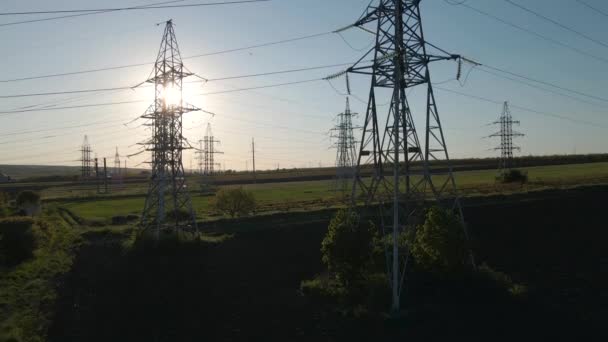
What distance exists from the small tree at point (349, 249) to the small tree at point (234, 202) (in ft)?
72.7

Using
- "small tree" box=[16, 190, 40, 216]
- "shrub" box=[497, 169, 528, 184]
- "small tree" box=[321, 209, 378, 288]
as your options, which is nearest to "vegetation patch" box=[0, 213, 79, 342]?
"small tree" box=[16, 190, 40, 216]

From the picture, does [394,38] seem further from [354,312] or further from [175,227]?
[175,227]

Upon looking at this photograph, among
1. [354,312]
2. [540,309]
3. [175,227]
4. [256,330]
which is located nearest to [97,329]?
[256,330]

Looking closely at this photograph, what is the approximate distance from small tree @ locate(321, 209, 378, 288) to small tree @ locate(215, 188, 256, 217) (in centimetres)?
2217

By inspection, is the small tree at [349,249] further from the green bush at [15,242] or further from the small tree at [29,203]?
the small tree at [29,203]

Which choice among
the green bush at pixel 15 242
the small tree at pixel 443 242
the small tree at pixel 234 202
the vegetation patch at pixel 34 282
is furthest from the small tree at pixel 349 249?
the small tree at pixel 234 202

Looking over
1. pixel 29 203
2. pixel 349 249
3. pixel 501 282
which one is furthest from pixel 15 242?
pixel 501 282

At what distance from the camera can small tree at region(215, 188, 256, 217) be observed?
3984cm

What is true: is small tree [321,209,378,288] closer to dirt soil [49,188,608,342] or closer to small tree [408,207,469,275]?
dirt soil [49,188,608,342]

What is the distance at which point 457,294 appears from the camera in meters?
18.5

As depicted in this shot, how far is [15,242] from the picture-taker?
26.1 metres

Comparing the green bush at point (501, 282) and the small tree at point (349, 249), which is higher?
the small tree at point (349, 249)

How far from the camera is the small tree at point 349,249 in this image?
17.8 metres

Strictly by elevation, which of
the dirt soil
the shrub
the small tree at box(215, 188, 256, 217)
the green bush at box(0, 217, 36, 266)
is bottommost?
the dirt soil
